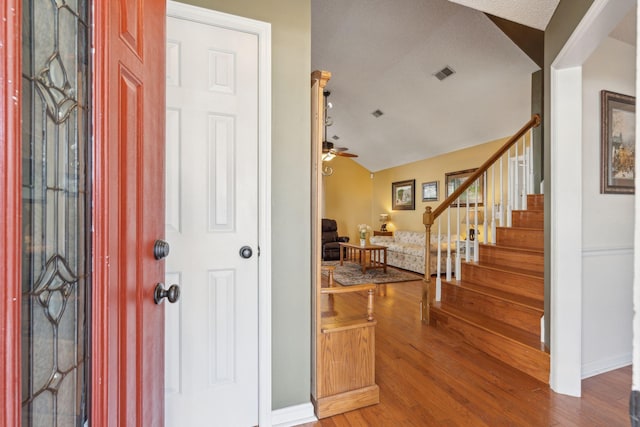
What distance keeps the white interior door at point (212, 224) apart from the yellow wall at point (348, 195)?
6795mm

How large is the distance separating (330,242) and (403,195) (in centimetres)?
226

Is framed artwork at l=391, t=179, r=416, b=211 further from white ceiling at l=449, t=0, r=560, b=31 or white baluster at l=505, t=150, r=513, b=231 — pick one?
white ceiling at l=449, t=0, r=560, b=31

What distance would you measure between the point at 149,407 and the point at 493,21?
4.21m

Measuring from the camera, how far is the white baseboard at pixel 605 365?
2074mm

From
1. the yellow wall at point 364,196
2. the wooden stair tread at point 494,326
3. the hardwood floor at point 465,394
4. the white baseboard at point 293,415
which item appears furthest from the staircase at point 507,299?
the yellow wall at point 364,196

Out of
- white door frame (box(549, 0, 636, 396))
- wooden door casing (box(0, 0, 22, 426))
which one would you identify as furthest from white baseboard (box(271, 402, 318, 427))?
white door frame (box(549, 0, 636, 396))

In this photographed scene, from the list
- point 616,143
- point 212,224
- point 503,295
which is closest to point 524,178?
point 616,143

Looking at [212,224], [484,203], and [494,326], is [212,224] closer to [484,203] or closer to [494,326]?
[494,326]

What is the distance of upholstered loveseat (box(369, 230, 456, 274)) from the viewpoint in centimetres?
525

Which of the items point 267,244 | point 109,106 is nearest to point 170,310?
point 267,244

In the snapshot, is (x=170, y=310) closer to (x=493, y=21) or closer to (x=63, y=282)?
(x=63, y=282)

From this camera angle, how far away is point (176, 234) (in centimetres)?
142

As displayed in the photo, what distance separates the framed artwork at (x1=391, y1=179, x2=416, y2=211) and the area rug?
79.7 inches

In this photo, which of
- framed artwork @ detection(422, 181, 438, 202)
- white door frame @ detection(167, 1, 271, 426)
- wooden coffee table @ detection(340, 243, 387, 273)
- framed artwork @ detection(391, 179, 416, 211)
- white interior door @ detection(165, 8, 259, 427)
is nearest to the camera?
white interior door @ detection(165, 8, 259, 427)
